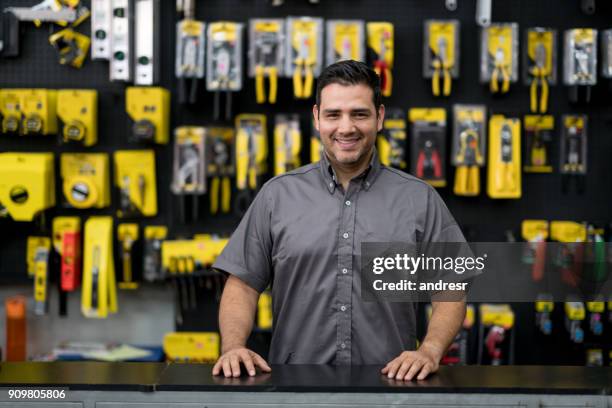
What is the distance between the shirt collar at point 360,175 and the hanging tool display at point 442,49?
6.28 ft

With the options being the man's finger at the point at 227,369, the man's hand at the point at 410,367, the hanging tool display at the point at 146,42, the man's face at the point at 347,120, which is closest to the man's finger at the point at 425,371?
the man's hand at the point at 410,367

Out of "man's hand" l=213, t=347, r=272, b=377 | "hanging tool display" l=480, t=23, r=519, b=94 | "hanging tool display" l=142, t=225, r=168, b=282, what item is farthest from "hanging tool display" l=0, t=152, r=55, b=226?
"man's hand" l=213, t=347, r=272, b=377

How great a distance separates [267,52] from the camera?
423cm

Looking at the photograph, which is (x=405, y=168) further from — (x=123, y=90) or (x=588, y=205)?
(x=123, y=90)

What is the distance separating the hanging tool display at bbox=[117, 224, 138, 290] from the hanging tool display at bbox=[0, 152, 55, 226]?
42cm

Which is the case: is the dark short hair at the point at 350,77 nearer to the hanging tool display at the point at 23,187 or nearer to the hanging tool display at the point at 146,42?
the hanging tool display at the point at 146,42

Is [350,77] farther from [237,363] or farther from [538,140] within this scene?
[538,140]

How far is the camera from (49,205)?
4.41 m

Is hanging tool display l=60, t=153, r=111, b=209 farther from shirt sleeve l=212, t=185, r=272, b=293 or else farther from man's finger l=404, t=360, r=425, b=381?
man's finger l=404, t=360, r=425, b=381

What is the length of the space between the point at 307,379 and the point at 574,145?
2831mm

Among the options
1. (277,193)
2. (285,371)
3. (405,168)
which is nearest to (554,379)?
(285,371)

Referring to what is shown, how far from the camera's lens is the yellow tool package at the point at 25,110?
4324mm

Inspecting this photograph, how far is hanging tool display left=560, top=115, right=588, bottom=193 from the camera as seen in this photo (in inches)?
171

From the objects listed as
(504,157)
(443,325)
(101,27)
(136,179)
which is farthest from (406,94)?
(443,325)
